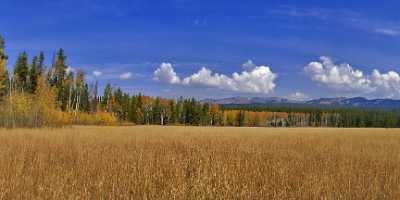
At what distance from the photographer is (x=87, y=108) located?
310 ft

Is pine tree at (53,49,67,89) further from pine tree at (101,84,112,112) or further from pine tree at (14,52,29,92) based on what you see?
pine tree at (101,84,112,112)

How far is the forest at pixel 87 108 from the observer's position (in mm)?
40594

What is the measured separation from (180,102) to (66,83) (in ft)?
143

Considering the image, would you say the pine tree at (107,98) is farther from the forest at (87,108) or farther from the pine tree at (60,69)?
the pine tree at (60,69)

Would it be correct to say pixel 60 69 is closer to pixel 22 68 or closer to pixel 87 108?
pixel 22 68

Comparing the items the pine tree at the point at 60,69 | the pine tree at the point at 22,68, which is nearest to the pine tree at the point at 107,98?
the pine tree at the point at 60,69

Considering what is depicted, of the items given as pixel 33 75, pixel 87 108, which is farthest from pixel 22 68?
pixel 87 108

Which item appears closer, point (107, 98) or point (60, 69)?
point (60, 69)

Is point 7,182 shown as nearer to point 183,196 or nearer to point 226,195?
point 183,196

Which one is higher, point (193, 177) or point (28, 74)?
point (28, 74)

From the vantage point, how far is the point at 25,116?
124ft

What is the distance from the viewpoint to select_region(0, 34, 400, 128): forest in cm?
4059

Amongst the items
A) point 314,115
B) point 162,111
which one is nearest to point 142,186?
point 162,111

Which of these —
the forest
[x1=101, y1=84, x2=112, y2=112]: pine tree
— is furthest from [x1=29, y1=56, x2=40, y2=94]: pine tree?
[x1=101, y1=84, x2=112, y2=112]: pine tree
